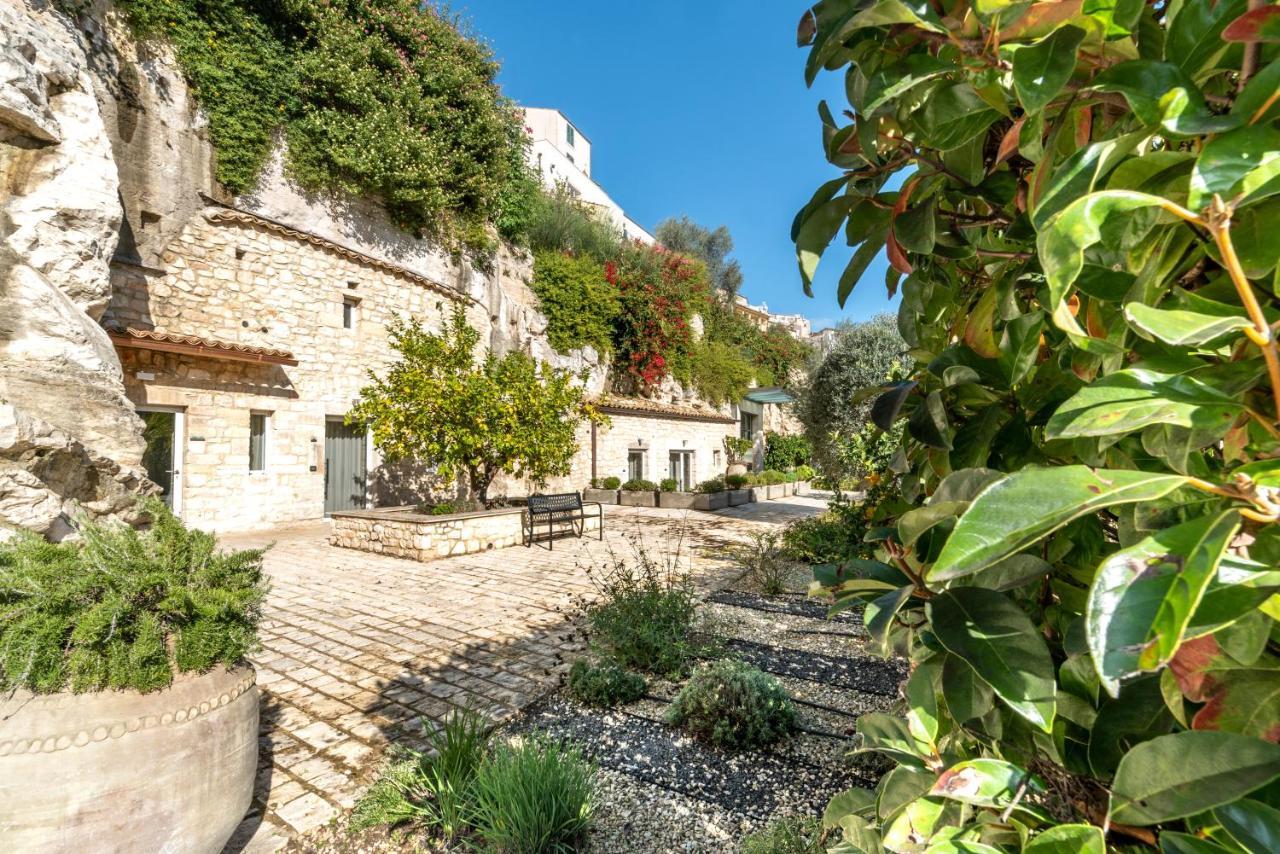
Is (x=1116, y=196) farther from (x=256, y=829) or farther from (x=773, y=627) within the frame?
(x=773, y=627)

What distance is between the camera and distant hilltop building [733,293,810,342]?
26.2 m

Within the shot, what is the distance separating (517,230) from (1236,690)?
58.5ft

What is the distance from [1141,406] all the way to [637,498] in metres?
15.1

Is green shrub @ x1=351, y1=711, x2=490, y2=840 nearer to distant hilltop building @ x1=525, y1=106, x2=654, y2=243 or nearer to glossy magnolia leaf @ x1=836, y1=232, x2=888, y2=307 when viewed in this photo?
glossy magnolia leaf @ x1=836, y1=232, x2=888, y2=307

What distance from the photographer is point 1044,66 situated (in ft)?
1.68

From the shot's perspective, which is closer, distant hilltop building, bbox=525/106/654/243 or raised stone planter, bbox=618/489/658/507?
raised stone planter, bbox=618/489/658/507

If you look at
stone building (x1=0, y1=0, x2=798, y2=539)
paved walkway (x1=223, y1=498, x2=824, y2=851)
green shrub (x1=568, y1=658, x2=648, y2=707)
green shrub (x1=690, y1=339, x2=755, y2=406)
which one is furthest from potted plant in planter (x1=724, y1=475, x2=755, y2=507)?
green shrub (x1=568, y1=658, x2=648, y2=707)

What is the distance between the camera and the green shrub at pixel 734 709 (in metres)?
2.97

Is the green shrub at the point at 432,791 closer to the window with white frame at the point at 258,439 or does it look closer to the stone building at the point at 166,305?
→ the stone building at the point at 166,305

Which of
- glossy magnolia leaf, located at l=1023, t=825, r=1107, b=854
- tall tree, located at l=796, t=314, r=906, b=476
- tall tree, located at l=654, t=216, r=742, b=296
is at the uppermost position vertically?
tall tree, located at l=654, t=216, r=742, b=296

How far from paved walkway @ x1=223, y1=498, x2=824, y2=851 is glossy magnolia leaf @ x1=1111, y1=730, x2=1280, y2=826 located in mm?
3036

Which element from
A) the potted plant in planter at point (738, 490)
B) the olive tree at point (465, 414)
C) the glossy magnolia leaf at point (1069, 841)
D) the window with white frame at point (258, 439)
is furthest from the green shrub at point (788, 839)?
the potted plant in planter at point (738, 490)

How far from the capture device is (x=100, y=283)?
7977mm

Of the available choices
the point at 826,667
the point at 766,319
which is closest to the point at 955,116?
the point at 826,667
